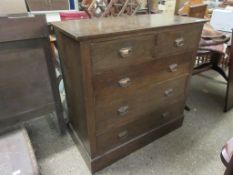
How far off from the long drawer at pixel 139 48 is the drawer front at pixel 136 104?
247 millimetres

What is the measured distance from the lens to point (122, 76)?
119cm

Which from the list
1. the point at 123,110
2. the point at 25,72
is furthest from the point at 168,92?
the point at 25,72

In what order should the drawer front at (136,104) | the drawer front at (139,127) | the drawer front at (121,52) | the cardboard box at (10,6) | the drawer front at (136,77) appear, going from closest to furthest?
the drawer front at (121,52) → the drawer front at (136,77) → the drawer front at (136,104) → the drawer front at (139,127) → the cardboard box at (10,6)

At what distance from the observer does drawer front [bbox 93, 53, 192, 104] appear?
44.8 inches

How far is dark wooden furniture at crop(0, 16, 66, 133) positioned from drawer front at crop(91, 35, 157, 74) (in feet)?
1.66

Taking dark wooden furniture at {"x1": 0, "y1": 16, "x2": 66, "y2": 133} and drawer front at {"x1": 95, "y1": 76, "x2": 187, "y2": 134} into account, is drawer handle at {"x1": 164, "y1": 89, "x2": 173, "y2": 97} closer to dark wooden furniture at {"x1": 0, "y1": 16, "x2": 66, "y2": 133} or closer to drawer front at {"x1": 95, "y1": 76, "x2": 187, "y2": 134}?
drawer front at {"x1": 95, "y1": 76, "x2": 187, "y2": 134}

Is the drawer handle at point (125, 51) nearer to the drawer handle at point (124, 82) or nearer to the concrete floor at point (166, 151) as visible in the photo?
the drawer handle at point (124, 82)

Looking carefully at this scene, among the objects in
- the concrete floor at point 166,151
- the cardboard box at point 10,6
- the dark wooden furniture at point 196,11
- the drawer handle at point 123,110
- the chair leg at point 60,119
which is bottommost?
the concrete floor at point 166,151

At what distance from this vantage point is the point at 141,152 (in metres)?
1.60

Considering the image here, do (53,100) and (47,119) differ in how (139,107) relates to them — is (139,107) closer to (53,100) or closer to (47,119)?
(53,100)

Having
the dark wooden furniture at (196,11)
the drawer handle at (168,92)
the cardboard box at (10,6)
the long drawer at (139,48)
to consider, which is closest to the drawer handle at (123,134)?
the drawer handle at (168,92)

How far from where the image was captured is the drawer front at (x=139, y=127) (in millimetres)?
1368

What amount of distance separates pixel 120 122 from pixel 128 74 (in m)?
0.38

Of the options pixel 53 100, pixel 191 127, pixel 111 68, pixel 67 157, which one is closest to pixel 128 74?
pixel 111 68
